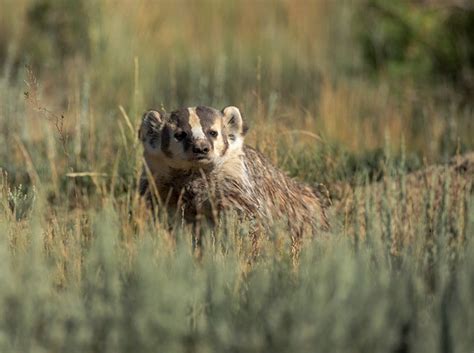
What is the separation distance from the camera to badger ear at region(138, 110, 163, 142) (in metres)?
5.86

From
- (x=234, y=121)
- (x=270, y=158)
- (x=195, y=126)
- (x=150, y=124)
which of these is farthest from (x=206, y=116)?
(x=270, y=158)

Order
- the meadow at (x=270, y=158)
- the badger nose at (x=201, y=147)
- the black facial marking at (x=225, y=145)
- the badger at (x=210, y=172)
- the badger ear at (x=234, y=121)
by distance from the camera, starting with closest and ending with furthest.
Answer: the meadow at (x=270, y=158) → the badger nose at (x=201, y=147) → the badger at (x=210, y=172) → the black facial marking at (x=225, y=145) → the badger ear at (x=234, y=121)

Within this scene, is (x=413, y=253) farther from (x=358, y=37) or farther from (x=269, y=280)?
(x=358, y=37)

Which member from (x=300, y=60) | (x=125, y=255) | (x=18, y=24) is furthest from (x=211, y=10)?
(x=125, y=255)

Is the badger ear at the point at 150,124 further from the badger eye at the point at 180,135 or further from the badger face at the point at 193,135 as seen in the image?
the badger eye at the point at 180,135

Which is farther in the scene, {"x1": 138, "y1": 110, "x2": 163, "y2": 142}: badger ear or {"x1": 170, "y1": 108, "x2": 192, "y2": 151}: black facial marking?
{"x1": 138, "y1": 110, "x2": 163, "y2": 142}: badger ear

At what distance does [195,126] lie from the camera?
565 cm

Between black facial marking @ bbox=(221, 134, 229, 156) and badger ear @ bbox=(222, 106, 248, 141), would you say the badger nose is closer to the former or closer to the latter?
black facial marking @ bbox=(221, 134, 229, 156)

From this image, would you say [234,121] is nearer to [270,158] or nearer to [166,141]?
[166,141]

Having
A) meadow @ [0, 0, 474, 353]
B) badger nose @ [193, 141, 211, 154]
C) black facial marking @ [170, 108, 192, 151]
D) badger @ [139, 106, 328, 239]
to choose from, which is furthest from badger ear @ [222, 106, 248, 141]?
meadow @ [0, 0, 474, 353]

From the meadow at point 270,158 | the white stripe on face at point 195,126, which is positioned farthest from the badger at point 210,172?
the meadow at point 270,158

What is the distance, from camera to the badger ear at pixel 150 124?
5855 millimetres

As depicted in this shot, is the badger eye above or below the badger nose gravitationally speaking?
above

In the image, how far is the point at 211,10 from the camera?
13.1 meters
